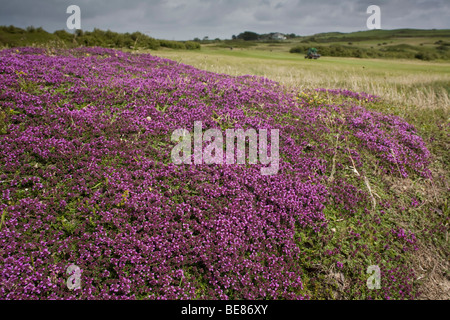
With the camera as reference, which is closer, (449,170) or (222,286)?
(222,286)

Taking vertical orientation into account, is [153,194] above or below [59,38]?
below

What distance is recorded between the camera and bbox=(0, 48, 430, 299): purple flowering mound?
434 cm

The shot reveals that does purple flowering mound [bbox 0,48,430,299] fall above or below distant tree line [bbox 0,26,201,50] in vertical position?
below

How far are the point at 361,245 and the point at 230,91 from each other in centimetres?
710

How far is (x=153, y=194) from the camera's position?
5.36 m

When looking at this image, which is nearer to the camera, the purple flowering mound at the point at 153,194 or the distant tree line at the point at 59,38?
the purple flowering mound at the point at 153,194

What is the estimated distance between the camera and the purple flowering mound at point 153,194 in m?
4.34

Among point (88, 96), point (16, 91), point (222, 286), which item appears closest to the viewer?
point (222, 286)

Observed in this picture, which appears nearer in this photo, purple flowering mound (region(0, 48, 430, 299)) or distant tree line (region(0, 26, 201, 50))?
purple flowering mound (region(0, 48, 430, 299))

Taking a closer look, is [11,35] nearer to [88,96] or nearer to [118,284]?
[88,96]

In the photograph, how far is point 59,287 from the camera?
12.9ft

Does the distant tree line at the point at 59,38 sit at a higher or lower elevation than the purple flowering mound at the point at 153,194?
Answer: higher

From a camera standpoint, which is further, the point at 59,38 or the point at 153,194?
the point at 59,38

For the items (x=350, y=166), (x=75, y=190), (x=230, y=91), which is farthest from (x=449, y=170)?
(x=75, y=190)
